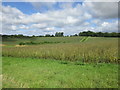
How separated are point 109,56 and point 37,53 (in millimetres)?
8616

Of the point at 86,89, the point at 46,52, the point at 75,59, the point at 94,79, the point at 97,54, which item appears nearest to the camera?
the point at 86,89

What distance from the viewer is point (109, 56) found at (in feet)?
36.3

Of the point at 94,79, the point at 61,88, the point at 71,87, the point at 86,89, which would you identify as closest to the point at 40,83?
the point at 61,88

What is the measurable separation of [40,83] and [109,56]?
7792mm

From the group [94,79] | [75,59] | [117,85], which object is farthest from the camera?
[75,59]

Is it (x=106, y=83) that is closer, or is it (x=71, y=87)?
(x=71, y=87)

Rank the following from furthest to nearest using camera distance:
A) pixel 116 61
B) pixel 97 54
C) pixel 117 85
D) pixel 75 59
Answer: pixel 75 59, pixel 97 54, pixel 116 61, pixel 117 85

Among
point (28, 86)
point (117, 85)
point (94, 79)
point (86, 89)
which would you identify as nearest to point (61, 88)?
point (86, 89)

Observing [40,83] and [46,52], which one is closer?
[40,83]

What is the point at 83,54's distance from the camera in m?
12.3

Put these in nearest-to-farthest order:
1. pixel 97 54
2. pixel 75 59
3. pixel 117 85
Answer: pixel 117 85, pixel 97 54, pixel 75 59

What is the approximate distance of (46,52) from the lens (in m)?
15.1

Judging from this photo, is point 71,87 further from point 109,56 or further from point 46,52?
point 46,52

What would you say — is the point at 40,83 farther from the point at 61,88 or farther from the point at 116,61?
the point at 116,61
